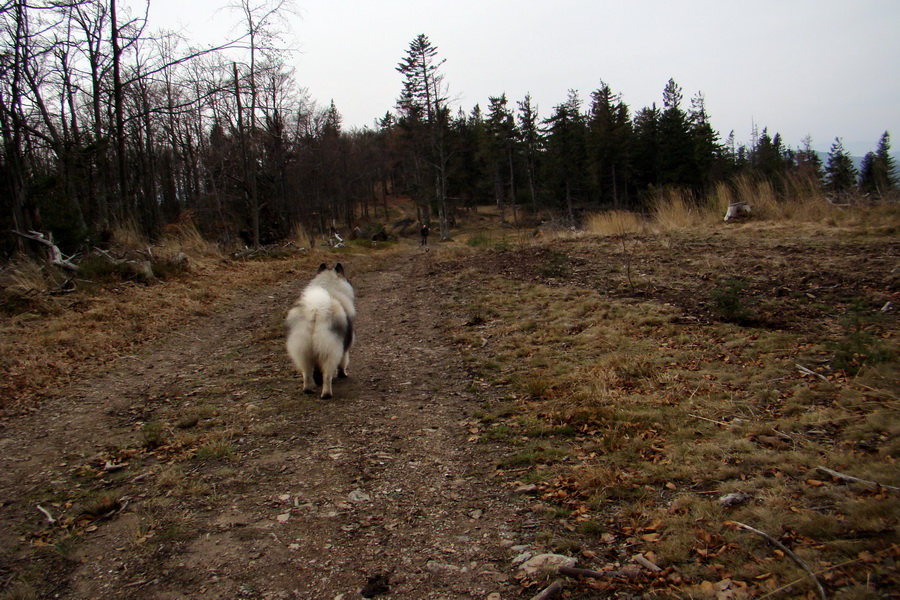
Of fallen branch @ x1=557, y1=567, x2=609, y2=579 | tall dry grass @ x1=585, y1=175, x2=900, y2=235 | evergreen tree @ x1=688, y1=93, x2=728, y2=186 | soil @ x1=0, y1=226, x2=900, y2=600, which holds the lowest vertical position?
fallen branch @ x1=557, y1=567, x2=609, y2=579

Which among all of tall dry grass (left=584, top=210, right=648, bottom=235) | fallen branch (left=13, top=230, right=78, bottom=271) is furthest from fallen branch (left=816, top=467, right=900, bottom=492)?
tall dry grass (left=584, top=210, right=648, bottom=235)

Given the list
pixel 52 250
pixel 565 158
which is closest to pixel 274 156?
pixel 52 250

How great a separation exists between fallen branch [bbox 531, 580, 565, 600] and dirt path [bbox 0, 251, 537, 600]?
0.62 feet

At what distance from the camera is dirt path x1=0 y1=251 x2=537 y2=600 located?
2.63 metres

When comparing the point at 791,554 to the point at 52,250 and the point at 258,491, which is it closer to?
the point at 258,491

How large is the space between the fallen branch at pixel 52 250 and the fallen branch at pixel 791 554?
12479mm

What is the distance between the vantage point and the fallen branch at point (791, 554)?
1924 millimetres

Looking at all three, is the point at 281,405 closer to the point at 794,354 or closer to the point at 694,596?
the point at 694,596

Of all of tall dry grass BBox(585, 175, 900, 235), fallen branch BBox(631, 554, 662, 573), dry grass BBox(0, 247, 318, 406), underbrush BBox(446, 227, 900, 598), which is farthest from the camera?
tall dry grass BBox(585, 175, 900, 235)

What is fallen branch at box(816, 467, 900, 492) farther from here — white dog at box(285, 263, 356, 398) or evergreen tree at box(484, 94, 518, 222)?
evergreen tree at box(484, 94, 518, 222)

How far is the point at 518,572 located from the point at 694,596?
861 mm

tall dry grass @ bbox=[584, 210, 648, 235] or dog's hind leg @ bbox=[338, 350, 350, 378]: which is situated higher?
tall dry grass @ bbox=[584, 210, 648, 235]

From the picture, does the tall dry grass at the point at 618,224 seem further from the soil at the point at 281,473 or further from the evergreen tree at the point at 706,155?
the evergreen tree at the point at 706,155

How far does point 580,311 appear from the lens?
7500 millimetres
